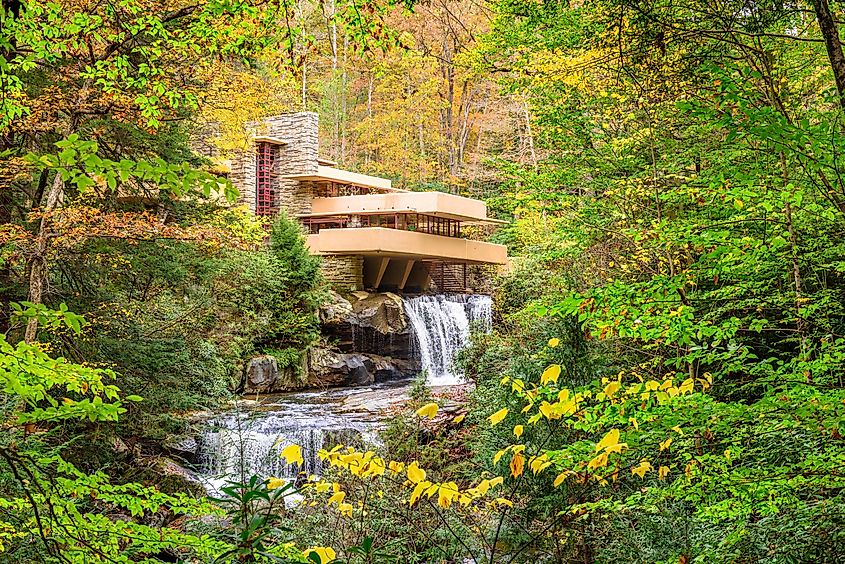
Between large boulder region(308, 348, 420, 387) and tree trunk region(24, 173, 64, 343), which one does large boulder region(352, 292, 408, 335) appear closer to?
large boulder region(308, 348, 420, 387)

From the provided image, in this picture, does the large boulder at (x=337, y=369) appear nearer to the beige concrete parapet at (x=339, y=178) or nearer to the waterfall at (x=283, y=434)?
the waterfall at (x=283, y=434)

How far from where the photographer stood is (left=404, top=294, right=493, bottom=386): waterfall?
53.0 ft

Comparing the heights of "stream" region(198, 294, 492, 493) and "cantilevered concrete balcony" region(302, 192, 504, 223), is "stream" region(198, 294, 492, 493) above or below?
below

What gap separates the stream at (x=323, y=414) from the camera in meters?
8.87

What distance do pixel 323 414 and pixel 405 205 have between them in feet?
24.9

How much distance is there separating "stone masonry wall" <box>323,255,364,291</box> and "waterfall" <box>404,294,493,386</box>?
140 cm

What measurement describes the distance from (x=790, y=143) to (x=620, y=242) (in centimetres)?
562

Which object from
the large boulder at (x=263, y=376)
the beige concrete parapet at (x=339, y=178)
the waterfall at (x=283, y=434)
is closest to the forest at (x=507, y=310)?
the waterfall at (x=283, y=434)

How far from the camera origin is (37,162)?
1.85 metres

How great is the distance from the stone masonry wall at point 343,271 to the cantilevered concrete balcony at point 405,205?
1423 millimetres

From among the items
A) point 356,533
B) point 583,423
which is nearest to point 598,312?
point 583,423

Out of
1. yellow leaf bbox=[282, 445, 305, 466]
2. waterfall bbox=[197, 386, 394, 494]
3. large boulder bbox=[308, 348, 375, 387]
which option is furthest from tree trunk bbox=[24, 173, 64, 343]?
large boulder bbox=[308, 348, 375, 387]

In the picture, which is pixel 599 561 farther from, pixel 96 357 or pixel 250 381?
pixel 250 381

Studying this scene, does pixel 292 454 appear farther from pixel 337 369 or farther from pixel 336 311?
pixel 336 311
